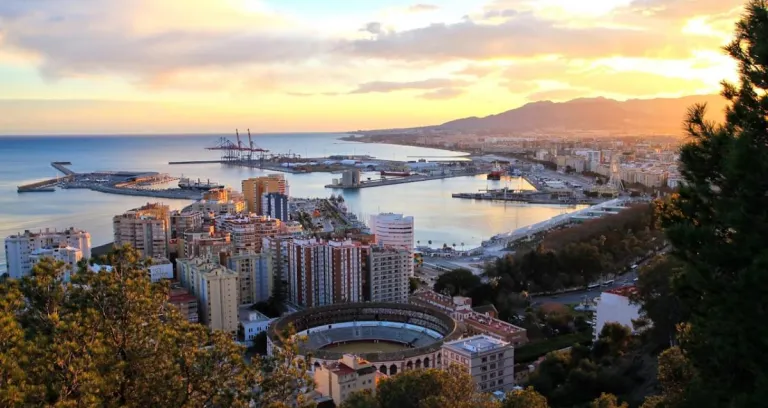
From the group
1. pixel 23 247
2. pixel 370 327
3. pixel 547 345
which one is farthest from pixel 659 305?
pixel 23 247

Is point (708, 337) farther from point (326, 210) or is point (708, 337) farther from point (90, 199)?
point (90, 199)

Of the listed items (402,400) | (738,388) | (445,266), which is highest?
(738,388)

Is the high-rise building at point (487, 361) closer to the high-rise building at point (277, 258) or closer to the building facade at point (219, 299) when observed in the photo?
the building facade at point (219, 299)

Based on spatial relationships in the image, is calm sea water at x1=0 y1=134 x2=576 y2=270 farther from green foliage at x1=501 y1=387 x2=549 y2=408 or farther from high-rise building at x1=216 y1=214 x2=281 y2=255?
green foliage at x1=501 y1=387 x2=549 y2=408

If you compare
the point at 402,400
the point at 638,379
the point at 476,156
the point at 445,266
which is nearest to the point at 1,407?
the point at 402,400

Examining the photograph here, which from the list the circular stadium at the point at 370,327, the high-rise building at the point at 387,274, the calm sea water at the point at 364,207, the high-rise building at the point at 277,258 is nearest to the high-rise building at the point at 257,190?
the calm sea water at the point at 364,207

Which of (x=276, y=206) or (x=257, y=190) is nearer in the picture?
(x=276, y=206)

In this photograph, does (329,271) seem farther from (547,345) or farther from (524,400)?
(524,400)
